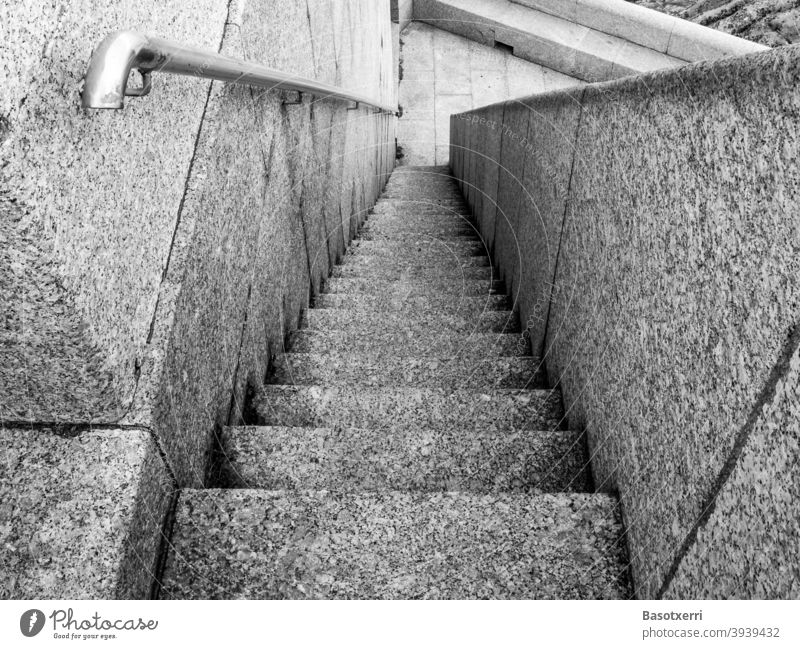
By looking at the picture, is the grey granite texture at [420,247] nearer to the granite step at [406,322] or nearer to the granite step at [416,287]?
the granite step at [416,287]

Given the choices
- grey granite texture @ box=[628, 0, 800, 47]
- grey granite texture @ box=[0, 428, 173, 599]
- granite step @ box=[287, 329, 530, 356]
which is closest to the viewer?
grey granite texture @ box=[0, 428, 173, 599]

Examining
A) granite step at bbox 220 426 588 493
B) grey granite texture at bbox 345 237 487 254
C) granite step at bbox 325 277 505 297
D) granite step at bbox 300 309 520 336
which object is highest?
granite step at bbox 220 426 588 493

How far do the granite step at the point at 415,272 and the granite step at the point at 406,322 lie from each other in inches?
34.8

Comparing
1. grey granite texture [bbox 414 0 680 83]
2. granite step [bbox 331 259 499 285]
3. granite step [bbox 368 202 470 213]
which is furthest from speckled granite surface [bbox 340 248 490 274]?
grey granite texture [bbox 414 0 680 83]

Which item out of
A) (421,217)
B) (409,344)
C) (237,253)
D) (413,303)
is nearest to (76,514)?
(237,253)

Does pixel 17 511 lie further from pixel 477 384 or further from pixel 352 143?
pixel 352 143

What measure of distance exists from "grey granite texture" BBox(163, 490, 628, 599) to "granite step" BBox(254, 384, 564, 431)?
2.02 feet

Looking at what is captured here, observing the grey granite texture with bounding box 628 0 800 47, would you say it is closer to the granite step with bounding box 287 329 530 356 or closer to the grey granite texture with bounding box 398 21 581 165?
the grey granite texture with bounding box 398 21 581 165

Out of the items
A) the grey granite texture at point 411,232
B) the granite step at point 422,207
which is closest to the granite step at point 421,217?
the granite step at point 422,207

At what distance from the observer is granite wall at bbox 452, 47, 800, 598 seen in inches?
36.6

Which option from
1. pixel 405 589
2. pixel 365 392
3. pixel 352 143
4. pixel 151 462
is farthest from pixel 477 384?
pixel 352 143

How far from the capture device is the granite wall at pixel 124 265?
105 centimetres

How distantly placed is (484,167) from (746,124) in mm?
5103

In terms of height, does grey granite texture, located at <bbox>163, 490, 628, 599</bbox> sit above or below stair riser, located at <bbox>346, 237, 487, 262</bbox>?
above
